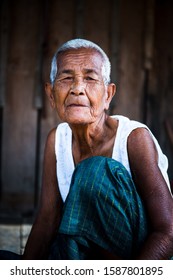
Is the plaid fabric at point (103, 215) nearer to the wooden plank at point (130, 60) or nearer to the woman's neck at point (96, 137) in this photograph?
the woman's neck at point (96, 137)

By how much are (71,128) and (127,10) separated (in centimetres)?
315

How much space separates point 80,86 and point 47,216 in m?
0.74

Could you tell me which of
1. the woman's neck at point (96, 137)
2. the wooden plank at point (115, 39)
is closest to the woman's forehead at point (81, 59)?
the woman's neck at point (96, 137)

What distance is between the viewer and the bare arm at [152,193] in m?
2.24

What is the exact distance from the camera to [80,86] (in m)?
2.47

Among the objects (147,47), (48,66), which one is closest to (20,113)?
(48,66)

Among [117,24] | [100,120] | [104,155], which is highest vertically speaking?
[117,24]

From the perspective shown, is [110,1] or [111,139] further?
[110,1]

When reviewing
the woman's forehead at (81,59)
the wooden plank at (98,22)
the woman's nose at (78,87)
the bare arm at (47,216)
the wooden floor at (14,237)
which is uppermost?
the wooden plank at (98,22)
